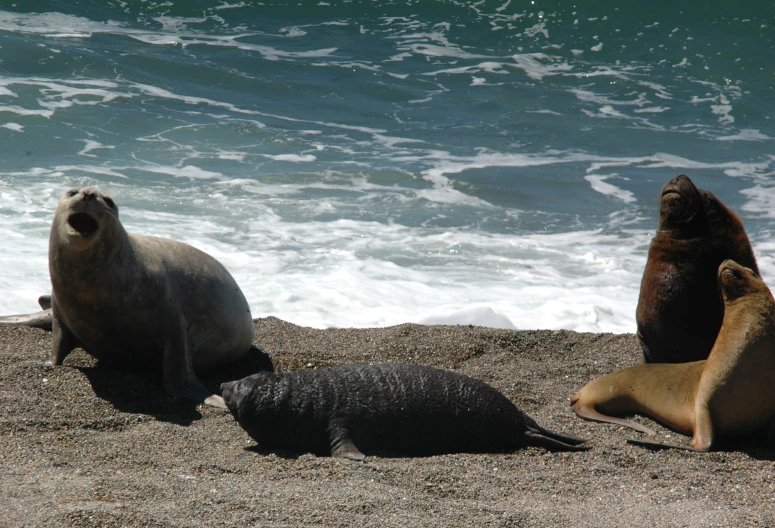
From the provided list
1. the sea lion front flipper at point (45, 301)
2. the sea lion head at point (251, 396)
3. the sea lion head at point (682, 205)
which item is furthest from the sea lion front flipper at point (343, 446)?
the sea lion front flipper at point (45, 301)

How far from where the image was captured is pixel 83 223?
499cm

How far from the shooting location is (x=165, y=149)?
13.5 metres

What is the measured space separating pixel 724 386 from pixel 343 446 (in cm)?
193

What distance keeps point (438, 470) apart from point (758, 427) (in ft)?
5.75

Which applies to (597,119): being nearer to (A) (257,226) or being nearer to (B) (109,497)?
(A) (257,226)

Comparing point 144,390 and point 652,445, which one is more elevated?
point 652,445

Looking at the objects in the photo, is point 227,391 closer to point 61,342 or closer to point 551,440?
point 61,342

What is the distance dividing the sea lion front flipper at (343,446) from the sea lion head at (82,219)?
5.98 ft

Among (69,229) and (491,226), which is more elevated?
(69,229)

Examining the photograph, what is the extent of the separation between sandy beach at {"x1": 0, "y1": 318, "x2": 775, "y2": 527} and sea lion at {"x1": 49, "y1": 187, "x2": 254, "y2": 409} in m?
0.16

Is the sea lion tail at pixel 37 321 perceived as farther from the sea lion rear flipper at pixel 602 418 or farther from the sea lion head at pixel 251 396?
the sea lion rear flipper at pixel 602 418

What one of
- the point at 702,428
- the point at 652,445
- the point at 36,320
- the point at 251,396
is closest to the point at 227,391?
the point at 251,396

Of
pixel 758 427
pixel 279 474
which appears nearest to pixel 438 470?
pixel 279 474

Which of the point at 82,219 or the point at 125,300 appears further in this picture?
the point at 125,300
